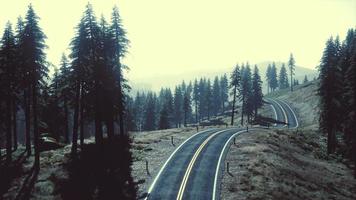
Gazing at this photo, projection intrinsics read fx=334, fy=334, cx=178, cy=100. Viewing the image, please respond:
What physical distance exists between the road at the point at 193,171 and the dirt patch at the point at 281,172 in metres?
1.14

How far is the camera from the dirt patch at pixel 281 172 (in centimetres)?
2706

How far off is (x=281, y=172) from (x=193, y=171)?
8.65 m

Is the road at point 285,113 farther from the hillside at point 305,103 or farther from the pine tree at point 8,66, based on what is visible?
the pine tree at point 8,66

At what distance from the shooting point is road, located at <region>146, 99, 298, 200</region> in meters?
25.9

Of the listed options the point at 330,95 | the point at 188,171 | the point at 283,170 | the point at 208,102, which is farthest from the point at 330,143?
→ the point at 208,102

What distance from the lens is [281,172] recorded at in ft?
106

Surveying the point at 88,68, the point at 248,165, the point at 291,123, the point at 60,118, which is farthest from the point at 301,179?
the point at 291,123

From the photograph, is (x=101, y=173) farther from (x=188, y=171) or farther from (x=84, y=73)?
(x=84, y=73)

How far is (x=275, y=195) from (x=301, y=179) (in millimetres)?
7490

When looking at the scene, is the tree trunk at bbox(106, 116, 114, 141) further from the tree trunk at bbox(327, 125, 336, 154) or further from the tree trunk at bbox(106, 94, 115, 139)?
the tree trunk at bbox(327, 125, 336, 154)

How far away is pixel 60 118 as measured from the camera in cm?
5975

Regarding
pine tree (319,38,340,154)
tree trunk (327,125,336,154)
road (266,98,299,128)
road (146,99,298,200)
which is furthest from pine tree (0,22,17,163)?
road (266,98,299,128)

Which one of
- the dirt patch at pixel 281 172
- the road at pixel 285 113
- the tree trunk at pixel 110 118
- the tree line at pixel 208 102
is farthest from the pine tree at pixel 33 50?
the road at pixel 285 113

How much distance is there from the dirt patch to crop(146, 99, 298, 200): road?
114 centimetres
